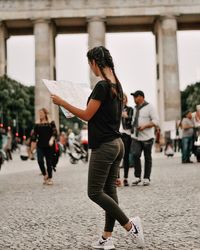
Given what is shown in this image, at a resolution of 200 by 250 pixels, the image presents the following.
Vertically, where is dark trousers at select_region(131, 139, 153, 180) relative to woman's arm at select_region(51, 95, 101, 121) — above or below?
below

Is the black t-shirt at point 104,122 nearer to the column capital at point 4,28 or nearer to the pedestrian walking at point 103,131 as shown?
the pedestrian walking at point 103,131

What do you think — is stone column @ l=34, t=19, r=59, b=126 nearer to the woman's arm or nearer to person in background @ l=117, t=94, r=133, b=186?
person in background @ l=117, t=94, r=133, b=186

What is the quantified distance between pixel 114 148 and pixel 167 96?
172ft

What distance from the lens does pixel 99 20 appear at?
59.1m

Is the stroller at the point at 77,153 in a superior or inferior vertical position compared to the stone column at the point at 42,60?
inferior

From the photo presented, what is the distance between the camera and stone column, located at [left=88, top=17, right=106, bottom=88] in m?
58.5

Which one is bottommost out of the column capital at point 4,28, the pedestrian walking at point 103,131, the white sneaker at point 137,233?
the white sneaker at point 137,233

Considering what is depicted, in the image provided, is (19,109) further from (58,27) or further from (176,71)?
(176,71)

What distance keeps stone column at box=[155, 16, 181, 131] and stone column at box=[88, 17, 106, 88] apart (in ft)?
18.2

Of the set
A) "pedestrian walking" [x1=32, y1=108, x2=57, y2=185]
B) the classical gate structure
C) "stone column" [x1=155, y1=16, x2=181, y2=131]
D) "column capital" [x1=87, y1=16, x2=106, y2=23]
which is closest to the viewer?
"pedestrian walking" [x1=32, y1=108, x2=57, y2=185]

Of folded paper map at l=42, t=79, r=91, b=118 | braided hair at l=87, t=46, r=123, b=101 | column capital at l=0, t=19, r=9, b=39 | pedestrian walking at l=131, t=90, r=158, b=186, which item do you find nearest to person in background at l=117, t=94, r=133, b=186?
pedestrian walking at l=131, t=90, r=158, b=186

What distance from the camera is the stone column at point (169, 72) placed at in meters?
58.0

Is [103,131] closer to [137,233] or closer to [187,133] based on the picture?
[137,233]

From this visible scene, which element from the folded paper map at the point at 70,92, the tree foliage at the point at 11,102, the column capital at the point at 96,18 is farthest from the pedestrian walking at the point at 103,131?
the tree foliage at the point at 11,102
